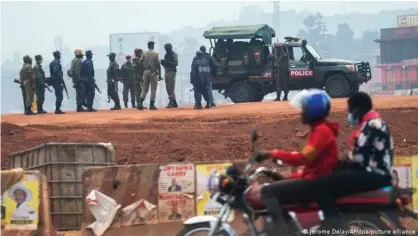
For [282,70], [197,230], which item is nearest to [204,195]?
[197,230]

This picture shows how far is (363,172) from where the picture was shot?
8555 millimetres

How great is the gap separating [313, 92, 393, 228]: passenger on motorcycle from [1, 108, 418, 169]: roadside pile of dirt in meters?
8.79

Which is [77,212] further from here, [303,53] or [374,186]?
[303,53]

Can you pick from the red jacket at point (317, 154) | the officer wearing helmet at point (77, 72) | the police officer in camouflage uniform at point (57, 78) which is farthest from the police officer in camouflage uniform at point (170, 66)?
the red jacket at point (317, 154)

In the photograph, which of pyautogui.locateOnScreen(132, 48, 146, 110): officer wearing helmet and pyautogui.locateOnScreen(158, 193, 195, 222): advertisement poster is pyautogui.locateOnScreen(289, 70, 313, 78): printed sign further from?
pyautogui.locateOnScreen(158, 193, 195, 222): advertisement poster

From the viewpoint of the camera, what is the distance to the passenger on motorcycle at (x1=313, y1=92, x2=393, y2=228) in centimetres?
852

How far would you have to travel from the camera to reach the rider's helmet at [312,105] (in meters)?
8.62

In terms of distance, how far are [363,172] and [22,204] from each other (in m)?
5.10

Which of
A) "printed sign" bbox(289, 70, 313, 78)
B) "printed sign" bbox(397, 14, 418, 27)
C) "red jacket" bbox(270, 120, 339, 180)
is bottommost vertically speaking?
"red jacket" bbox(270, 120, 339, 180)

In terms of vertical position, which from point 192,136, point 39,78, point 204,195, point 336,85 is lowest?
point 204,195

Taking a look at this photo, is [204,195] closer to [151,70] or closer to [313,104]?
[313,104]

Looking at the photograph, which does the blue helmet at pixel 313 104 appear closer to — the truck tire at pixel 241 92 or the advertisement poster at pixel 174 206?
the advertisement poster at pixel 174 206

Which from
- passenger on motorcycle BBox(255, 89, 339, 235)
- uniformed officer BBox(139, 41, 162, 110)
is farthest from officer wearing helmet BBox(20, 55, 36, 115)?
passenger on motorcycle BBox(255, 89, 339, 235)

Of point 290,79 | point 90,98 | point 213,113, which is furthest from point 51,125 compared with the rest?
point 290,79
